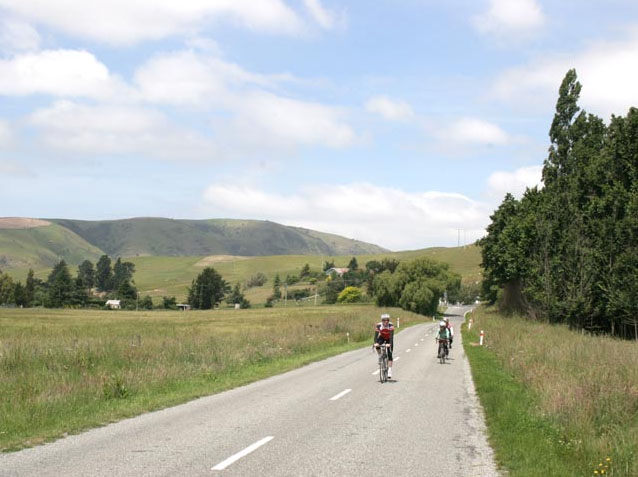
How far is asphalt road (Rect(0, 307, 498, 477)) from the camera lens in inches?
311

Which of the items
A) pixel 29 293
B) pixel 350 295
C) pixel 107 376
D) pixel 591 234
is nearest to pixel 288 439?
pixel 107 376

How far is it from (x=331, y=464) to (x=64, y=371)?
1292 centimetres


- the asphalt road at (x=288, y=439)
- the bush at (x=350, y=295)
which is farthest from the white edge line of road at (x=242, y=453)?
the bush at (x=350, y=295)

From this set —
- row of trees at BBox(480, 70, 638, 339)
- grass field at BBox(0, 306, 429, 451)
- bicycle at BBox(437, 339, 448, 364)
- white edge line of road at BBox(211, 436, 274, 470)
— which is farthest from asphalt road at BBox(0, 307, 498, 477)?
row of trees at BBox(480, 70, 638, 339)

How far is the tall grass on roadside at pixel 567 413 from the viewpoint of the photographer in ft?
26.8

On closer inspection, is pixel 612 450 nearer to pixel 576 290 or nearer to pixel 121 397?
pixel 121 397

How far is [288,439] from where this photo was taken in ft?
32.0

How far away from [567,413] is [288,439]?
512 cm

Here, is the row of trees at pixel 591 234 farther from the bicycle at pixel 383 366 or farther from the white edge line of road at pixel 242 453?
the white edge line of road at pixel 242 453

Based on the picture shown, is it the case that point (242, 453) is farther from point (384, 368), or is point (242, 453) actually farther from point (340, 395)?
point (384, 368)

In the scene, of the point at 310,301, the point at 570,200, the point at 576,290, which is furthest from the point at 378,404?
the point at 310,301

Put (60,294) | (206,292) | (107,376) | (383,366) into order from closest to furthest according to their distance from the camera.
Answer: (107,376) < (383,366) < (60,294) < (206,292)

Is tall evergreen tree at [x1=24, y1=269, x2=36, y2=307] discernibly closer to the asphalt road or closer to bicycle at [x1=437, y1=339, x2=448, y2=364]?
bicycle at [x1=437, y1=339, x2=448, y2=364]

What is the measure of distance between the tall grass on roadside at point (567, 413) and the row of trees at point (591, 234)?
21767 millimetres
